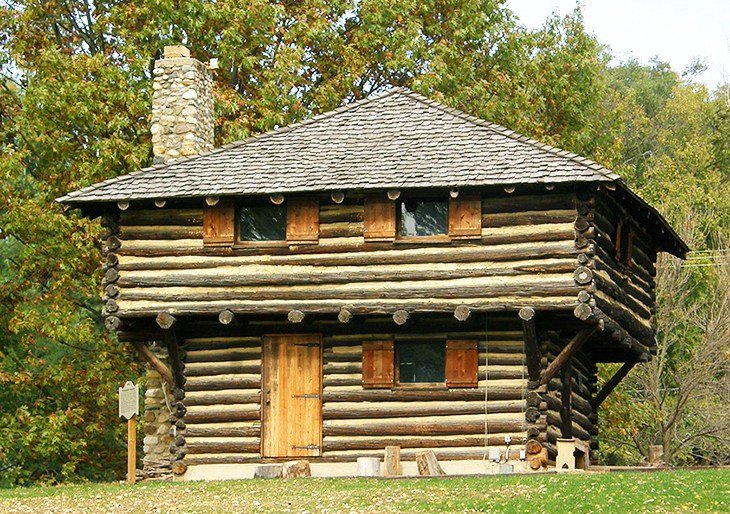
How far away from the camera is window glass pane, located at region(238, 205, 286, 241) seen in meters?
27.2

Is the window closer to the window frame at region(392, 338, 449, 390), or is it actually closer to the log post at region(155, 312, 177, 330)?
the window frame at region(392, 338, 449, 390)

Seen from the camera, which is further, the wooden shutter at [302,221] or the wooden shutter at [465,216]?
the wooden shutter at [302,221]

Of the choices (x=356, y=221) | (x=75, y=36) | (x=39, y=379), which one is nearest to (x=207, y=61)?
(x=75, y=36)

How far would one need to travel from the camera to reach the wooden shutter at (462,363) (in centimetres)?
2664

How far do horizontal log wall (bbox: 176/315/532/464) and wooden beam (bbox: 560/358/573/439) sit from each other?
67.5 inches

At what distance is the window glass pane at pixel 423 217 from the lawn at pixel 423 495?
15.8 ft

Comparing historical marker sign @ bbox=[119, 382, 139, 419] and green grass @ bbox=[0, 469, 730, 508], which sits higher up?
historical marker sign @ bbox=[119, 382, 139, 419]

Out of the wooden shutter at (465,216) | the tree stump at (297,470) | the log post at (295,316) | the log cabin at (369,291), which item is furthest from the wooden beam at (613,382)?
the tree stump at (297,470)

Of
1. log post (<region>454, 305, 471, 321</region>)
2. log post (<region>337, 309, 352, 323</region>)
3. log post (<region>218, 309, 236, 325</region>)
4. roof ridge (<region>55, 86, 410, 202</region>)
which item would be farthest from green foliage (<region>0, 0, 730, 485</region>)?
log post (<region>454, 305, 471, 321</region>)

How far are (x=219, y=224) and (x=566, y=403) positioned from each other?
23.8ft

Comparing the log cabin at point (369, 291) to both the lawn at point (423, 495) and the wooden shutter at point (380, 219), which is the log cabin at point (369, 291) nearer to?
the wooden shutter at point (380, 219)

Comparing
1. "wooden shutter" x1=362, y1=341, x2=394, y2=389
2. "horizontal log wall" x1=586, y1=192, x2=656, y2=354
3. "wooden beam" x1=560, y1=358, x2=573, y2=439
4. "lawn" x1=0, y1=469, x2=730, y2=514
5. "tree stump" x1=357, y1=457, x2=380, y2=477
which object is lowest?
"lawn" x1=0, y1=469, x2=730, y2=514

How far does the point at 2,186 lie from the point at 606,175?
16589 millimetres

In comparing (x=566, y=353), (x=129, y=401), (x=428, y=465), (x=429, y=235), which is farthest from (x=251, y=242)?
(x=566, y=353)
